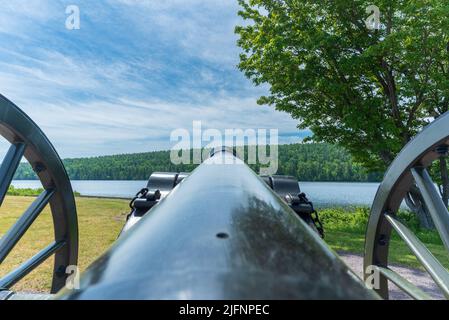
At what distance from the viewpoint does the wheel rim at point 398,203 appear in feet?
5.82

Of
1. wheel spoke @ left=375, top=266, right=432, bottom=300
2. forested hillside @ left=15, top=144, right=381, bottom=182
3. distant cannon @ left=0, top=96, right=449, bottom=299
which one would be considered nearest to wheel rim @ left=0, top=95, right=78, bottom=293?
distant cannon @ left=0, top=96, right=449, bottom=299

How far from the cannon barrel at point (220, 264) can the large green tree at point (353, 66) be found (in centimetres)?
987

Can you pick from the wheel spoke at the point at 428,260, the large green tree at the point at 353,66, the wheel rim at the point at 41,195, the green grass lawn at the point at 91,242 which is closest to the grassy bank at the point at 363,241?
the green grass lawn at the point at 91,242

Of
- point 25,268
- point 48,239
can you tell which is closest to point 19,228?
point 25,268

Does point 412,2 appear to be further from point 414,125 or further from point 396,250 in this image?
point 396,250

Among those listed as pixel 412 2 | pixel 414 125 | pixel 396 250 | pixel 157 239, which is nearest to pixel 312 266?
pixel 157 239

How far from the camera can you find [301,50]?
35.6ft

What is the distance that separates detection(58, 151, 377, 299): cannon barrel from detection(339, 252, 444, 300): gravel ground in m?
4.64

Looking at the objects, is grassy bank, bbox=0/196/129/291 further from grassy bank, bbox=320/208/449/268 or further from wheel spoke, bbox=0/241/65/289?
grassy bank, bbox=320/208/449/268

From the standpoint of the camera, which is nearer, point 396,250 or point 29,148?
point 29,148

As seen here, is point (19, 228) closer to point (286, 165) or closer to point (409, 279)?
point (409, 279)

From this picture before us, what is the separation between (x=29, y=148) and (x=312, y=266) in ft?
7.38
